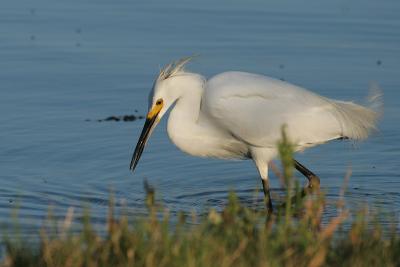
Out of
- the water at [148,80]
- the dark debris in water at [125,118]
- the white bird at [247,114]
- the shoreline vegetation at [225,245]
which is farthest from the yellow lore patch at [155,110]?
the shoreline vegetation at [225,245]

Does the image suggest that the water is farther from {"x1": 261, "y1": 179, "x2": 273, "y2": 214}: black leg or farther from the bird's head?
the bird's head

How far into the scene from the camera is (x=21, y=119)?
1100cm

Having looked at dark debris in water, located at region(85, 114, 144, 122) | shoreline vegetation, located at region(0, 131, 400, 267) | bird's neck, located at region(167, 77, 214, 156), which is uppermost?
bird's neck, located at region(167, 77, 214, 156)

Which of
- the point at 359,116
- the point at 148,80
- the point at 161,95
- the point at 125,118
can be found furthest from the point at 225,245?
the point at 148,80

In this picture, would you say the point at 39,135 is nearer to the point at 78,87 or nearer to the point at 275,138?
the point at 78,87

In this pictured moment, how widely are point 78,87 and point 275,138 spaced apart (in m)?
3.76

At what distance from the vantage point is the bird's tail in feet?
29.5

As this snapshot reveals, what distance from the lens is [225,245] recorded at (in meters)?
5.39

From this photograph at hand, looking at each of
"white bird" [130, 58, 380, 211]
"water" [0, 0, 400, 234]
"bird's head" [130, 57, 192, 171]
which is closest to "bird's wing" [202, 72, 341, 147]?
"white bird" [130, 58, 380, 211]

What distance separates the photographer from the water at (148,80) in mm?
9492

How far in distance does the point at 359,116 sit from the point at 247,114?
96cm

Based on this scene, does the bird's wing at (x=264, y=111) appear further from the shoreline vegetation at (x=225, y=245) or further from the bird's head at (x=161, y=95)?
the shoreline vegetation at (x=225, y=245)

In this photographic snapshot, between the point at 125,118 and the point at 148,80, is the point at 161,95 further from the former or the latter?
the point at 148,80

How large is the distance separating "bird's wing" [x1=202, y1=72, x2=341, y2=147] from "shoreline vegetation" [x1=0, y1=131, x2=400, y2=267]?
306 cm
